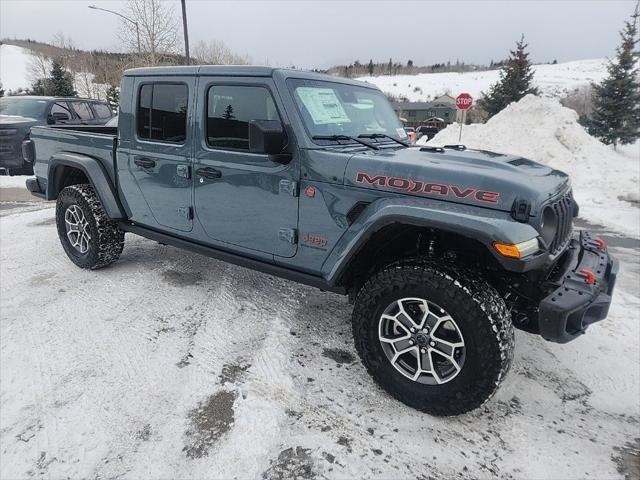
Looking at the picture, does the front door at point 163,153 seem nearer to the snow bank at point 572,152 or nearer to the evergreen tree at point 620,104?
the snow bank at point 572,152

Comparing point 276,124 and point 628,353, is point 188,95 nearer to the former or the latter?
point 276,124

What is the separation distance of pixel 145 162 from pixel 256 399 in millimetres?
2338

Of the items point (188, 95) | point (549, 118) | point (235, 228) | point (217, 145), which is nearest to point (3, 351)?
point (235, 228)

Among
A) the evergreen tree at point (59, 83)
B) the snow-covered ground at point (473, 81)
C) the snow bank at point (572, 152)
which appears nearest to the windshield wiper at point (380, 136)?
the snow bank at point (572, 152)

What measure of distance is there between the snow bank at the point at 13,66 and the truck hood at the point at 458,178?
78.6 metres

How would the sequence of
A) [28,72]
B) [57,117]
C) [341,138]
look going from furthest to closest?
1. [28,72]
2. [57,117]
3. [341,138]

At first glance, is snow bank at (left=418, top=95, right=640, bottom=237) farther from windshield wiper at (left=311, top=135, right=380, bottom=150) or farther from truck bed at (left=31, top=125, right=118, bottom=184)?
truck bed at (left=31, top=125, right=118, bottom=184)

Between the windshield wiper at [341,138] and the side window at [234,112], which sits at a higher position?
the side window at [234,112]

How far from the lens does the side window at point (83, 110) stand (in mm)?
10516

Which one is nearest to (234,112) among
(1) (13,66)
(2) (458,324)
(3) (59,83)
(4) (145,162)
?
(4) (145,162)

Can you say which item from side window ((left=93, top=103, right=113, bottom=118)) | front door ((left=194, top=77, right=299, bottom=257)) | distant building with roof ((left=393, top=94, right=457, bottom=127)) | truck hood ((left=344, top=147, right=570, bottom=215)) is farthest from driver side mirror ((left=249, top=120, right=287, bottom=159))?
distant building with roof ((left=393, top=94, right=457, bottom=127))

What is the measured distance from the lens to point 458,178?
231 centimetres

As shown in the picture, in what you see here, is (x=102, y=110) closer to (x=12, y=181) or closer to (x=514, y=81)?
(x=12, y=181)

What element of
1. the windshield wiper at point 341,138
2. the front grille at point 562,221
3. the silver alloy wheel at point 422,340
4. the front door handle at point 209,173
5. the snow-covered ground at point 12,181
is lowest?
the snow-covered ground at point 12,181
